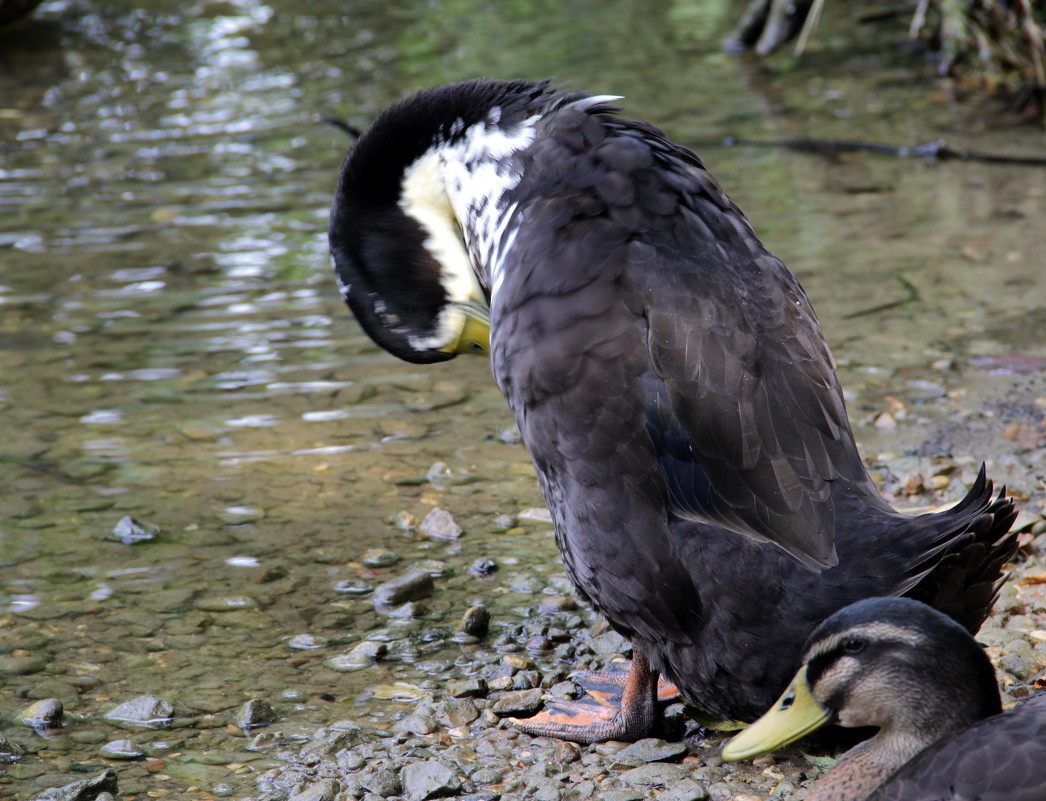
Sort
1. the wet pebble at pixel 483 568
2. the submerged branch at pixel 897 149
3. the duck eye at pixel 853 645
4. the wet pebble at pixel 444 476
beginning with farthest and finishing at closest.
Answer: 1. the submerged branch at pixel 897 149
2. the wet pebble at pixel 444 476
3. the wet pebble at pixel 483 568
4. the duck eye at pixel 853 645

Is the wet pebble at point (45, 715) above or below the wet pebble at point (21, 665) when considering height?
above

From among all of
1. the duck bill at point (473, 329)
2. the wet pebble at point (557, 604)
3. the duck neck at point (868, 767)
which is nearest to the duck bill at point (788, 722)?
the duck neck at point (868, 767)

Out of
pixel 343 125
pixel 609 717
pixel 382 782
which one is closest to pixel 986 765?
pixel 609 717

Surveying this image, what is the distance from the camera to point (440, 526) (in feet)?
13.8

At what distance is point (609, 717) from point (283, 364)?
2908 millimetres

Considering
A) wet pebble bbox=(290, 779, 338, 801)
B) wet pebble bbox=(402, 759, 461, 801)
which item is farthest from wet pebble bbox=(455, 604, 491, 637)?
wet pebble bbox=(290, 779, 338, 801)

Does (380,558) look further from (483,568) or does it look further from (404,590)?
(483,568)

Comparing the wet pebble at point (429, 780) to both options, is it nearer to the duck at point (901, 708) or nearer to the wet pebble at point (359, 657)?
the wet pebble at point (359, 657)

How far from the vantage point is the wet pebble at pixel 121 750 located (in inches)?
124

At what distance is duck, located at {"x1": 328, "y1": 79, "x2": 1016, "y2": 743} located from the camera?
8.82 feet

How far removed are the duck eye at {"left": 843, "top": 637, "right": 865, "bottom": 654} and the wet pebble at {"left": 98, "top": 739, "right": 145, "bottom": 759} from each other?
188cm

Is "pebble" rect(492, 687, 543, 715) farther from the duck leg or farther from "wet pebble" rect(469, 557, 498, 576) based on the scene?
"wet pebble" rect(469, 557, 498, 576)

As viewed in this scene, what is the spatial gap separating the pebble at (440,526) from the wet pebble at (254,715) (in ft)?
3.46

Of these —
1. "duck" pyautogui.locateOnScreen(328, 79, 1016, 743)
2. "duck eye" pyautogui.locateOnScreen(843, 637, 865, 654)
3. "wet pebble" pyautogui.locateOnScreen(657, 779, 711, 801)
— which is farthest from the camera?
"wet pebble" pyautogui.locateOnScreen(657, 779, 711, 801)
